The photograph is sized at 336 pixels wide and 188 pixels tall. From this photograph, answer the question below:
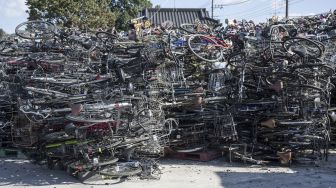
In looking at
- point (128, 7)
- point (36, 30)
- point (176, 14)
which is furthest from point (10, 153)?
point (128, 7)

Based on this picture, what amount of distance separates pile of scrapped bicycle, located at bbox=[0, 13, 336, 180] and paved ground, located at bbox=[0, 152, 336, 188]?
0.77 ft

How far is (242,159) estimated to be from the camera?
351 inches

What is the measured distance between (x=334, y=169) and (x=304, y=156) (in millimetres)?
651

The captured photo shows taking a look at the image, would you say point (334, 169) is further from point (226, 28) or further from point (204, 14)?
point (204, 14)

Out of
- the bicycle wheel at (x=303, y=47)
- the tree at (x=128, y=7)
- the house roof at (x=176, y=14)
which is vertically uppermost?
the tree at (x=128, y=7)

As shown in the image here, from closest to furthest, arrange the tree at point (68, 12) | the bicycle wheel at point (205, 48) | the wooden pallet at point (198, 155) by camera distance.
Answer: the wooden pallet at point (198, 155)
the bicycle wheel at point (205, 48)
the tree at point (68, 12)

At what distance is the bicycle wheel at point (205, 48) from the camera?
31.1ft

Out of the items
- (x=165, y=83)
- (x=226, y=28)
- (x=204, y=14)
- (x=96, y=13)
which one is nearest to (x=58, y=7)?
(x=96, y=13)

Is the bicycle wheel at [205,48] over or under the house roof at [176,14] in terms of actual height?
under

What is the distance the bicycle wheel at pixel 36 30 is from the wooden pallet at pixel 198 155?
368 centimetres

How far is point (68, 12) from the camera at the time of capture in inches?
947

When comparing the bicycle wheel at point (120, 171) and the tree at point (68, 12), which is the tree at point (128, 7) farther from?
the bicycle wheel at point (120, 171)

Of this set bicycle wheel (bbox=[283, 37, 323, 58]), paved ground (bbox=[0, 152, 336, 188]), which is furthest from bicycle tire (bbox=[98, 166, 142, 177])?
bicycle wheel (bbox=[283, 37, 323, 58])

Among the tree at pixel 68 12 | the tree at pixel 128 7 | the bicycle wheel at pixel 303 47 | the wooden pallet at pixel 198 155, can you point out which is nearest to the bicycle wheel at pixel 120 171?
the wooden pallet at pixel 198 155
